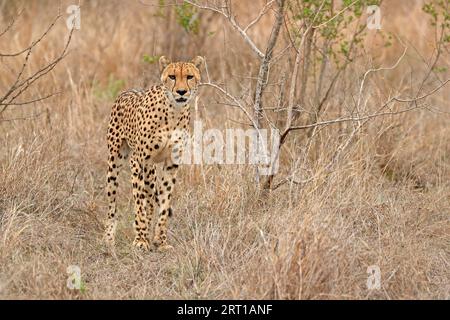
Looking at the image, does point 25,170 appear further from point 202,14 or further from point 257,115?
point 202,14

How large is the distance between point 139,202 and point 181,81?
0.87m

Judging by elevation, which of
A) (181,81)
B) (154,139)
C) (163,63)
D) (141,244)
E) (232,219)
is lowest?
(141,244)

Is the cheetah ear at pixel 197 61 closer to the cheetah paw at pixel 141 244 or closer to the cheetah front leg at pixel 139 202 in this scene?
the cheetah front leg at pixel 139 202

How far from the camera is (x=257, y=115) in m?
5.55

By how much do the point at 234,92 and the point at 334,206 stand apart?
8.80 ft

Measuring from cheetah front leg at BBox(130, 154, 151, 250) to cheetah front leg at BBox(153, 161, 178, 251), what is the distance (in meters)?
0.07

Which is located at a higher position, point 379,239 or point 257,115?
point 257,115

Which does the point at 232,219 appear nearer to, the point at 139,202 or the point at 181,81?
the point at 139,202

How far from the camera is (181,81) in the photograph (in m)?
5.00

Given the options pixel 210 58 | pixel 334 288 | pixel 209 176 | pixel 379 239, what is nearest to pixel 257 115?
pixel 209 176

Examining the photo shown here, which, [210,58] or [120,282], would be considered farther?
[210,58]

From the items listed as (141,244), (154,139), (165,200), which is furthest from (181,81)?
(141,244)

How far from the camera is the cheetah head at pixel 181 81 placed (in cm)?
500

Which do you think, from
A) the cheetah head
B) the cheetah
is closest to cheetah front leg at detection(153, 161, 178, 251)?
the cheetah
